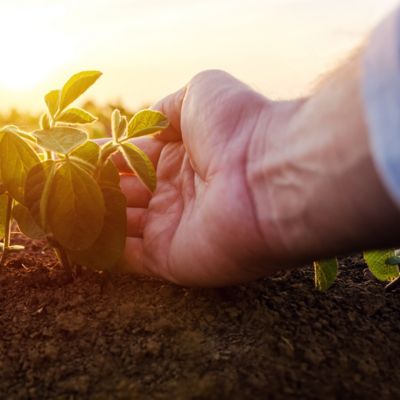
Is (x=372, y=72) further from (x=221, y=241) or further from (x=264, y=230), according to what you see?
(x=221, y=241)

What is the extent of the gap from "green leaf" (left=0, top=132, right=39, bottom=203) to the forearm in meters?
0.58

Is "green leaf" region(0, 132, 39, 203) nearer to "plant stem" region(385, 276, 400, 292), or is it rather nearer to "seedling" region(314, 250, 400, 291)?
"seedling" region(314, 250, 400, 291)

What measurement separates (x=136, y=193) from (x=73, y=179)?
0.44 m

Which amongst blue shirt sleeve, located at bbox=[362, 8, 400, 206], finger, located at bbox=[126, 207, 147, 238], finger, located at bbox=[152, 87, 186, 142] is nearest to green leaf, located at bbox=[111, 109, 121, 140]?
finger, located at bbox=[152, 87, 186, 142]

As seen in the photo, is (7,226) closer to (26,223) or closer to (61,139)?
(26,223)

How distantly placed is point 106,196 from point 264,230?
18.1 inches

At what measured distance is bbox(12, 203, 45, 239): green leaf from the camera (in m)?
1.52

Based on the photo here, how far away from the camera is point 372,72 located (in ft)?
3.07

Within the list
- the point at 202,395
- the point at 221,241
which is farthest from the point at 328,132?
the point at 202,395

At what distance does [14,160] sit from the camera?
4.90ft

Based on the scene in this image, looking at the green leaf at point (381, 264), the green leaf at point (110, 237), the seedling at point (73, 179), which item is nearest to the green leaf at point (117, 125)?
the seedling at point (73, 179)

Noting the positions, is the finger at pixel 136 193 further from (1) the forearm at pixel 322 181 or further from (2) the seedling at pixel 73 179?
(1) the forearm at pixel 322 181

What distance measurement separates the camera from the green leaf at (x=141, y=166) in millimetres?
1427

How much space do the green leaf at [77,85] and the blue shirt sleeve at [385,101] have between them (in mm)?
756
